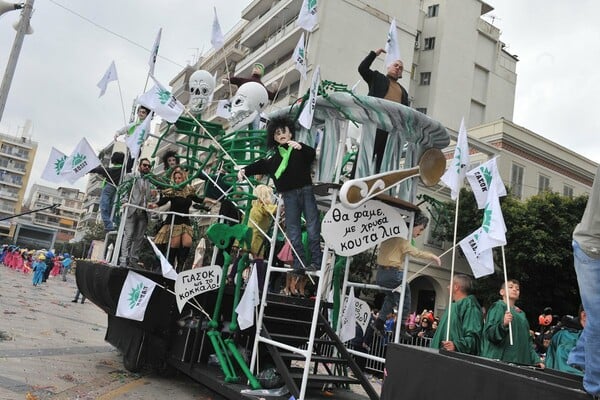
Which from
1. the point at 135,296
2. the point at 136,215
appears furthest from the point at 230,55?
the point at 135,296

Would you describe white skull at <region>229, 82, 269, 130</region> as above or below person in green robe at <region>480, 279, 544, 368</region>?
above

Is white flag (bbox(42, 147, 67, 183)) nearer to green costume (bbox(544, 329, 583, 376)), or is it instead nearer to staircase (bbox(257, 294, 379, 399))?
staircase (bbox(257, 294, 379, 399))

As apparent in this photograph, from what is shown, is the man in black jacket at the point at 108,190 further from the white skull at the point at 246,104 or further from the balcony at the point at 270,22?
the balcony at the point at 270,22

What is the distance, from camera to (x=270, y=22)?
35.3 meters

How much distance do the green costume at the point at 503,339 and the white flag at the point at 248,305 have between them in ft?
7.78

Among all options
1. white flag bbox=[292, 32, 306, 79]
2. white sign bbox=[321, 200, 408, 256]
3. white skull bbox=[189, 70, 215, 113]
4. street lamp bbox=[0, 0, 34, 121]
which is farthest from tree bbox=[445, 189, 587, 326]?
white sign bbox=[321, 200, 408, 256]

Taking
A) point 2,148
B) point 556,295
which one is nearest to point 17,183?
point 2,148

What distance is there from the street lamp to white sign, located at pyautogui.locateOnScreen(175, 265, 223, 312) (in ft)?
15.8

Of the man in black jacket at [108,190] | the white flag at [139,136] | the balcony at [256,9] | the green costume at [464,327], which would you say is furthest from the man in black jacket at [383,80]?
the balcony at [256,9]

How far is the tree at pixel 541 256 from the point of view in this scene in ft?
76.5

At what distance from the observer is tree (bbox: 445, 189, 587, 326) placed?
2333 centimetres

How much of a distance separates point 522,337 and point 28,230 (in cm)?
9646

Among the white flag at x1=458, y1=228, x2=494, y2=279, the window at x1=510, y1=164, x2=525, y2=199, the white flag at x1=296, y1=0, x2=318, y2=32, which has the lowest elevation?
the white flag at x1=458, y1=228, x2=494, y2=279

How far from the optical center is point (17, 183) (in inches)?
4053
